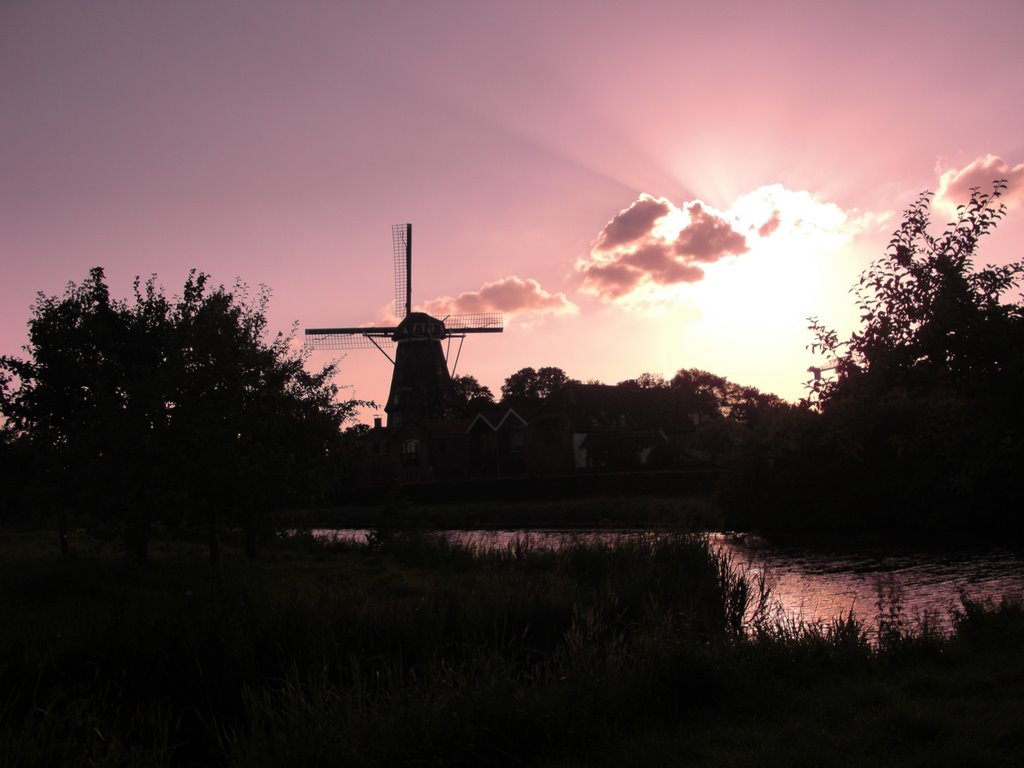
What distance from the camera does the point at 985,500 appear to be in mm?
33438

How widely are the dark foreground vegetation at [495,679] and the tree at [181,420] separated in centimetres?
211

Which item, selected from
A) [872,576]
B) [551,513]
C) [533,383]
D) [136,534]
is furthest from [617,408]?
[136,534]

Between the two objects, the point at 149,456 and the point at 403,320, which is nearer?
the point at 149,456

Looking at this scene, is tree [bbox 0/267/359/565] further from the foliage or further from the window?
the window

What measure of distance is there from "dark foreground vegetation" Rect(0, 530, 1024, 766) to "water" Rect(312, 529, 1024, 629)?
2692mm

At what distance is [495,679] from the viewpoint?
8.58 meters

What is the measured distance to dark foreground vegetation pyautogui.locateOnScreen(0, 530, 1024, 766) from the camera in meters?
7.50

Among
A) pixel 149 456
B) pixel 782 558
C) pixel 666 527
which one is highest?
pixel 149 456

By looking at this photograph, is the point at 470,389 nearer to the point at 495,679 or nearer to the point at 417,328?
the point at 417,328

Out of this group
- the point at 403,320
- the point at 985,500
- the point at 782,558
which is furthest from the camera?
the point at 403,320

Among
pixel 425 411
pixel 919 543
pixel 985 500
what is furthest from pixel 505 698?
pixel 425 411

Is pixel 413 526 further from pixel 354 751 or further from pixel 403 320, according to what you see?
pixel 403 320

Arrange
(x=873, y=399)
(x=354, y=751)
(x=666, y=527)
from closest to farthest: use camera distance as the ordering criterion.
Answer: (x=354, y=751) < (x=873, y=399) < (x=666, y=527)

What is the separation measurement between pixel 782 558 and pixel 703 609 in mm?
15047
